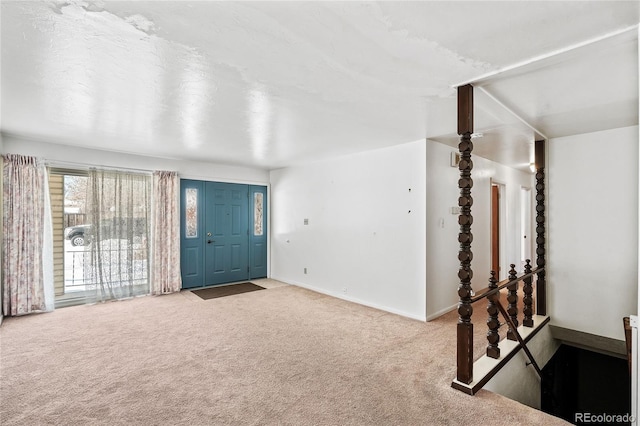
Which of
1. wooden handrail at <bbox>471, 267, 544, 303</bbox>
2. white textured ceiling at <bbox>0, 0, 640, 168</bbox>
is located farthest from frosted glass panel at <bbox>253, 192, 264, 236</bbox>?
wooden handrail at <bbox>471, 267, 544, 303</bbox>

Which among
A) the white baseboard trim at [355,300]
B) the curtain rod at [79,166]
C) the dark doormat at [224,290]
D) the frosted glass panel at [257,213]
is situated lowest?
the dark doormat at [224,290]

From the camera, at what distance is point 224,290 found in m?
5.77

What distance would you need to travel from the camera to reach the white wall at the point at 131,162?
430cm

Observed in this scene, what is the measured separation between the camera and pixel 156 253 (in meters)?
5.34

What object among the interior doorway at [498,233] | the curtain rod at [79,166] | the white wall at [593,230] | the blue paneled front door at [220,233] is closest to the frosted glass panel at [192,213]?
the blue paneled front door at [220,233]

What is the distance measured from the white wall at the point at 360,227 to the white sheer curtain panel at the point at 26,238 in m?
3.67

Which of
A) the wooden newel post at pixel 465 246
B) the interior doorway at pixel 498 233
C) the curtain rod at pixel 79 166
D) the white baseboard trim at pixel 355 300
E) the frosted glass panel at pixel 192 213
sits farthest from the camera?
the interior doorway at pixel 498 233

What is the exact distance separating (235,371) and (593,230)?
4232 mm

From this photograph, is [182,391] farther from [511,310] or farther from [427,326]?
[511,310]

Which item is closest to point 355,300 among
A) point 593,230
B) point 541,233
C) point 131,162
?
point 541,233

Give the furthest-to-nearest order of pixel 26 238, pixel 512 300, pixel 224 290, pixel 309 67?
pixel 224 290
pixel 26 238
pixel 512 300
pixel 309 67

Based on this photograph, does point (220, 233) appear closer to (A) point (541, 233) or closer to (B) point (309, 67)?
(B) point (309, 67)

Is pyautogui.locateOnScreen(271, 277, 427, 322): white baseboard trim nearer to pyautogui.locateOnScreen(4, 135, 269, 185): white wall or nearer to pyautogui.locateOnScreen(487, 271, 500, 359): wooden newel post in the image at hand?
pyautogui.locateOnScreen(487, 271, 500, 359): wooden newel post

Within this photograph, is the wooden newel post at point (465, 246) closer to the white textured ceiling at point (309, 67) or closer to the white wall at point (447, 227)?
the white textured ceiling at point (309, 67)
